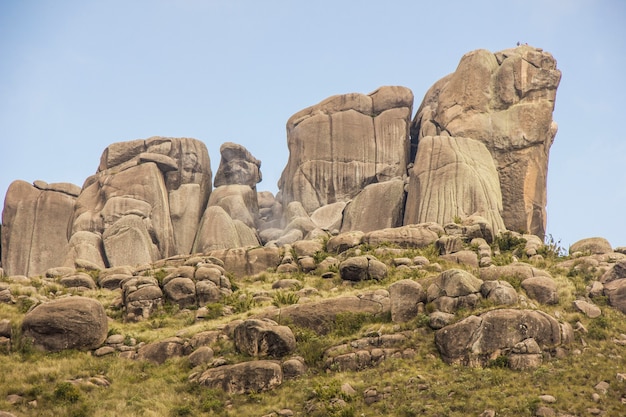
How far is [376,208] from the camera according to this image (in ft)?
215

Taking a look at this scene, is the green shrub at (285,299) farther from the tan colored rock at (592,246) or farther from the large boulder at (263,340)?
the tan colored rock at (592,246)

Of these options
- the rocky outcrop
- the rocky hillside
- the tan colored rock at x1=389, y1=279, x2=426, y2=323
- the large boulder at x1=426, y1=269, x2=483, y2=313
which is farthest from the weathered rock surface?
the rocky outcrop

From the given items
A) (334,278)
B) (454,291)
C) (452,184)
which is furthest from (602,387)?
(452,184)

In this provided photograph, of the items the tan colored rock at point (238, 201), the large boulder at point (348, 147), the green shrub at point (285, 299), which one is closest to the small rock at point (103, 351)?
the green shrub at point (285, 299)

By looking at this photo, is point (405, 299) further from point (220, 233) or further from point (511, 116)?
point (511, 116)

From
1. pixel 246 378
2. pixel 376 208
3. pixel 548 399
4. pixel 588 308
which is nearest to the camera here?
pixel 548 399

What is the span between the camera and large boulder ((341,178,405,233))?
6462 cm

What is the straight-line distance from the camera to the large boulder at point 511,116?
65.9 metres

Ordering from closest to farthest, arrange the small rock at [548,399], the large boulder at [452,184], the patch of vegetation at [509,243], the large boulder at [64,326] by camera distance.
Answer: the small rock at [548,399] → the large boulder at [64,326] → the patch of vegetation at [509,243] → the large boulder at [452,184]

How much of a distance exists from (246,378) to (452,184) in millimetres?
29759

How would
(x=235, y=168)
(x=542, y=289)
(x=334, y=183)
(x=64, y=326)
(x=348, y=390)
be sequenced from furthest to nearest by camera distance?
(x=235, y=168) → (x=334, y=183) → (x=542, y=289) → (x=64, y=326) → (x=348, y=390)

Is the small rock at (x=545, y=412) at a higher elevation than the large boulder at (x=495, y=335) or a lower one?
lower

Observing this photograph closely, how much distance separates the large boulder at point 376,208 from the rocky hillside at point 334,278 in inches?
5.9

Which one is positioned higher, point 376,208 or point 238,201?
point 238,201
